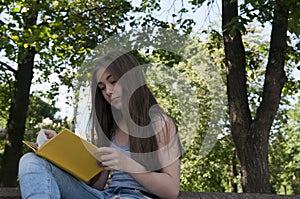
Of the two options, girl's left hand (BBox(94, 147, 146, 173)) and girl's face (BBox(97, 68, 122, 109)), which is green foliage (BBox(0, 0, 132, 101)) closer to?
girl's face (BBox(97, 68, 122, 109))

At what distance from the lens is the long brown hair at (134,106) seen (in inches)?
86.6

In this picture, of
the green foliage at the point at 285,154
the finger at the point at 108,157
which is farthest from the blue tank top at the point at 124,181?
the green foliage at the point at 285,154

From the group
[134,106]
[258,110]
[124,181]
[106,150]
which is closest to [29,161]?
[106,150]

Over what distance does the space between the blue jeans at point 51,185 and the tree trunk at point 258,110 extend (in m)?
2.45

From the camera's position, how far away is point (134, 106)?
2.31 metres

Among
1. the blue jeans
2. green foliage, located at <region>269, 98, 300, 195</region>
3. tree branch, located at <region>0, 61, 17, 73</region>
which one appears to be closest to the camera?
the blue jeans

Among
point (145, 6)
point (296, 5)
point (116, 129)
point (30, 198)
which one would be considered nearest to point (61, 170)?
point (30, 198)

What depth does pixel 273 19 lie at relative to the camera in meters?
4.50

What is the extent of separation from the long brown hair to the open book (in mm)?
244

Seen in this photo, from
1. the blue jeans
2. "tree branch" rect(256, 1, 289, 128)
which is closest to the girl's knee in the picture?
the blue jeans

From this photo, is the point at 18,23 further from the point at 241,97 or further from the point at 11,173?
the point at 241,97

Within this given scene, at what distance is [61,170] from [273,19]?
3086 mm

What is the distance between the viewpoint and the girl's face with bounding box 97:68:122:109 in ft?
7.90

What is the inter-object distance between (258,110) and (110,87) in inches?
101
